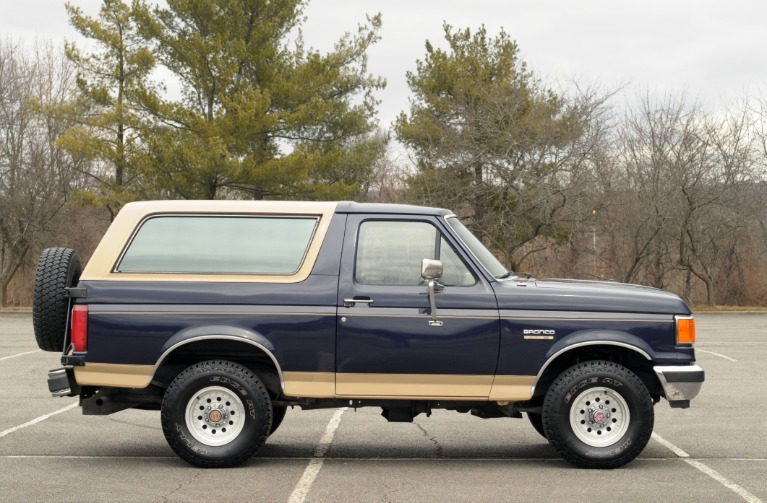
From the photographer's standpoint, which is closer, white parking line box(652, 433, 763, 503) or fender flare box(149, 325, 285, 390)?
white parking line box(652, 433, 763, 503)

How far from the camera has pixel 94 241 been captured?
158 feet

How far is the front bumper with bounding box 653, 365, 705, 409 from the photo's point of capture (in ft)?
26.1

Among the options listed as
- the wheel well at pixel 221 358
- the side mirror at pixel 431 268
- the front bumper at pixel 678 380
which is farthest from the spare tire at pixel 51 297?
the front bumper at pixel 678 380

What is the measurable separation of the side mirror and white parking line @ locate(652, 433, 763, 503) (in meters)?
2.54

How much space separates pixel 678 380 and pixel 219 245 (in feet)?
12.4

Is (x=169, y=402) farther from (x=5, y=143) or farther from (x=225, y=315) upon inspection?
(x=5, y=143)

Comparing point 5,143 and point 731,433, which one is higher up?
point 5,143

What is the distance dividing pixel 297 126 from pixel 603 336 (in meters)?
28.3

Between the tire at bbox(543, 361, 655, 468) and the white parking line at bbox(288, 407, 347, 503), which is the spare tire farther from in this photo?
the tire at bbox(543, 361, 655, 468)

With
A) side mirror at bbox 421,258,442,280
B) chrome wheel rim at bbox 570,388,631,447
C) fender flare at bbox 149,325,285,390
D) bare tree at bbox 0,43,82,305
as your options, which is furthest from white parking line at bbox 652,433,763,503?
bare tree at bbox 0,43,82,305

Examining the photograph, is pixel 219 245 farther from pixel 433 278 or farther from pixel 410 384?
pixel 410 384

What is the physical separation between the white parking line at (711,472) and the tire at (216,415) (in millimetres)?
3384

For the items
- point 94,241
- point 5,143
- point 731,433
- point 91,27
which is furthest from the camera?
point 94,241

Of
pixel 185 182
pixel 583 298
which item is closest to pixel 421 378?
pixel 583 298
